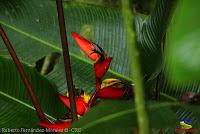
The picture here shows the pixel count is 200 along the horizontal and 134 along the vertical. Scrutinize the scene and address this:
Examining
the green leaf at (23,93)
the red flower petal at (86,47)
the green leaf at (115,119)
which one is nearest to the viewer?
the green leaf at (115,119)

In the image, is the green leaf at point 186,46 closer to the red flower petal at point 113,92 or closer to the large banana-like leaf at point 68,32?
the red flower petal at point 113,92

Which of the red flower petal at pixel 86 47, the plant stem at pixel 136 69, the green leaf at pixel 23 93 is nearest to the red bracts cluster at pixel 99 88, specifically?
the red flower petal at pixel 86 47

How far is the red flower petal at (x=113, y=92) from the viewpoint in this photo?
0.61 meters

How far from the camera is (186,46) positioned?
13 centimetres

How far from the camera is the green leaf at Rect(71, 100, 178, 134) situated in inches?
12.4

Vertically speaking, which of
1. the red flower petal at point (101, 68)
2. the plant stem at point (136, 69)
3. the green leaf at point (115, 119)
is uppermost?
the plant stem at point (136, 69)

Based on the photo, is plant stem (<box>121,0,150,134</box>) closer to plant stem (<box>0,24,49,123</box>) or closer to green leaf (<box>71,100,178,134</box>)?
green leaf (<box>71,100,178,134</box>)

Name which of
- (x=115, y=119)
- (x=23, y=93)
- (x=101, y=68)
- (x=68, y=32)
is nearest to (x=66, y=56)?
(x=101, y=68)

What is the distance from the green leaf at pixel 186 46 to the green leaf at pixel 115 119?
0.61ft

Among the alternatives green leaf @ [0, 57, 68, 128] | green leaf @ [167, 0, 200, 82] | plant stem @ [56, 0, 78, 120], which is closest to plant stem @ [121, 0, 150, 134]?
green leaf @ [167, 0, 200, 82]

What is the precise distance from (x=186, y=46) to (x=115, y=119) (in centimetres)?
20

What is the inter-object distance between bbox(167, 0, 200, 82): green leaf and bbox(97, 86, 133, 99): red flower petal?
477 millimetres

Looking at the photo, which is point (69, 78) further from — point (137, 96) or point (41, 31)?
point (41, 31)

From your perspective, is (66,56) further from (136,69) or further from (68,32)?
(68,32)
